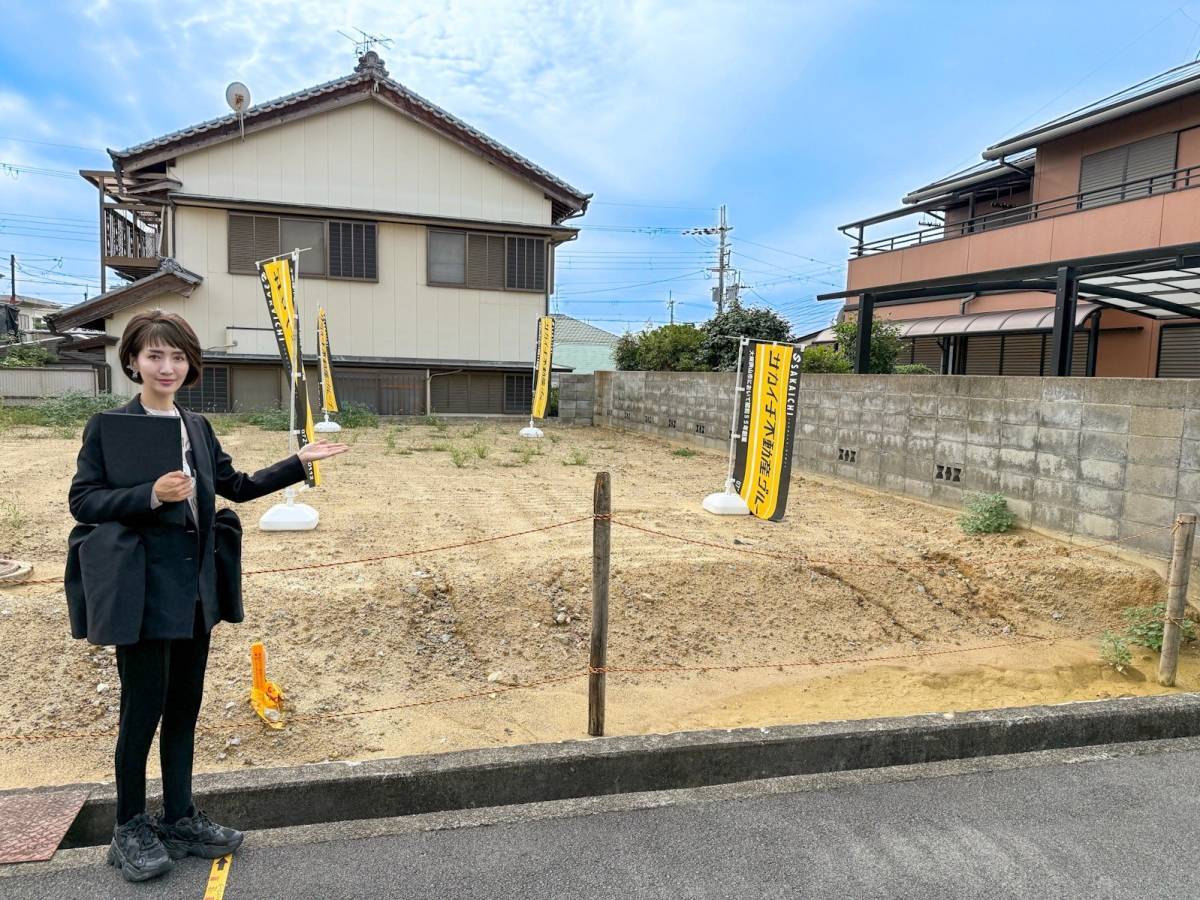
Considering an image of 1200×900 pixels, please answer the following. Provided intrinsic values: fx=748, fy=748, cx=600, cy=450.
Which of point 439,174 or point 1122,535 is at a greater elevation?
point 439,174

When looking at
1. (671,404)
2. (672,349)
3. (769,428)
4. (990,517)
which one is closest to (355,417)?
(671,404)

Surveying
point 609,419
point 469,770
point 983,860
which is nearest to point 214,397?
point 609,419

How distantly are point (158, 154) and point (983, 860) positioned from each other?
1844cm

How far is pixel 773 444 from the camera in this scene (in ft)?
23.6

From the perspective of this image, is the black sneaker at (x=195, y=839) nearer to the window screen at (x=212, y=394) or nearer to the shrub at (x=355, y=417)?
the shrub at (x=355, y=417)

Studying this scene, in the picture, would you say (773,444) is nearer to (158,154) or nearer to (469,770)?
(469,770)

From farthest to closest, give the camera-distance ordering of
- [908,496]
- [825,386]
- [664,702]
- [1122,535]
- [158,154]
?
[158,154] < [825,386] < [908,496] < [1122,535] < [664,702]

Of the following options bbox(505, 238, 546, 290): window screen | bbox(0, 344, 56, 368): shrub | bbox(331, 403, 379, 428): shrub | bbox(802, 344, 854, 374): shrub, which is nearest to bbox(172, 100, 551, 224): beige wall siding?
bbox(505, 238, 546, 290): window screen

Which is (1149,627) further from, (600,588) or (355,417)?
(355,417)

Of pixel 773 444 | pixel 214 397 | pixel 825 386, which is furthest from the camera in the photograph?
pixel 214 397

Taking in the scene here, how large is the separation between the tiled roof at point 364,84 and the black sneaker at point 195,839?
16.9m

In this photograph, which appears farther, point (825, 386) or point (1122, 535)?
point (825, 386)

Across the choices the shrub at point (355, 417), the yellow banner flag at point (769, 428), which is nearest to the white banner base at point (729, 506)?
the yellow banner flag at point (769, 428)

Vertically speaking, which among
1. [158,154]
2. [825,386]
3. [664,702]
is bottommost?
[664,702]
